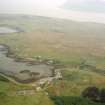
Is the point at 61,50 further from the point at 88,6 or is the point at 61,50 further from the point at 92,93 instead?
the point at 88,6

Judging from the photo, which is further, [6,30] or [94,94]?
[6,30]

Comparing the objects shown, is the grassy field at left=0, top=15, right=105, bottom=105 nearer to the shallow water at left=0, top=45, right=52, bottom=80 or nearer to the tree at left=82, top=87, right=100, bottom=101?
the tree at left=82, top=87, right=100, bottom=101

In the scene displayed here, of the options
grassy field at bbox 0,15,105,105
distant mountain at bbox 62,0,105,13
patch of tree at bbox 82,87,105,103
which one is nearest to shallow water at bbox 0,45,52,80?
grassy field at bbox 0,15,105,105

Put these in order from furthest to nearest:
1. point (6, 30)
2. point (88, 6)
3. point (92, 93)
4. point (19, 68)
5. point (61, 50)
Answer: point (88, 6)
point (6, 30)
point (61, 50)
point (19, 68)
point (92, 93)

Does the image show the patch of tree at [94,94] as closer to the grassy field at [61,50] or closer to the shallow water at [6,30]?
the grassy field at [61,50]

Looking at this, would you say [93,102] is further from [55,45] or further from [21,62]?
[55,45]

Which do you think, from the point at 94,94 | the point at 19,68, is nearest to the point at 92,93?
the point at 94,94

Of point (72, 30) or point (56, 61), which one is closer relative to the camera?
point (56, 61)

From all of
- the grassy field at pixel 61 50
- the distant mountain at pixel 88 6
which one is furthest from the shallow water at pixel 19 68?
the distant mountain at pixel 88 6

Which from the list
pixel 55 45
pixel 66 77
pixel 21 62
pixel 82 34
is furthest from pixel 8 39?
pixel 66 77
